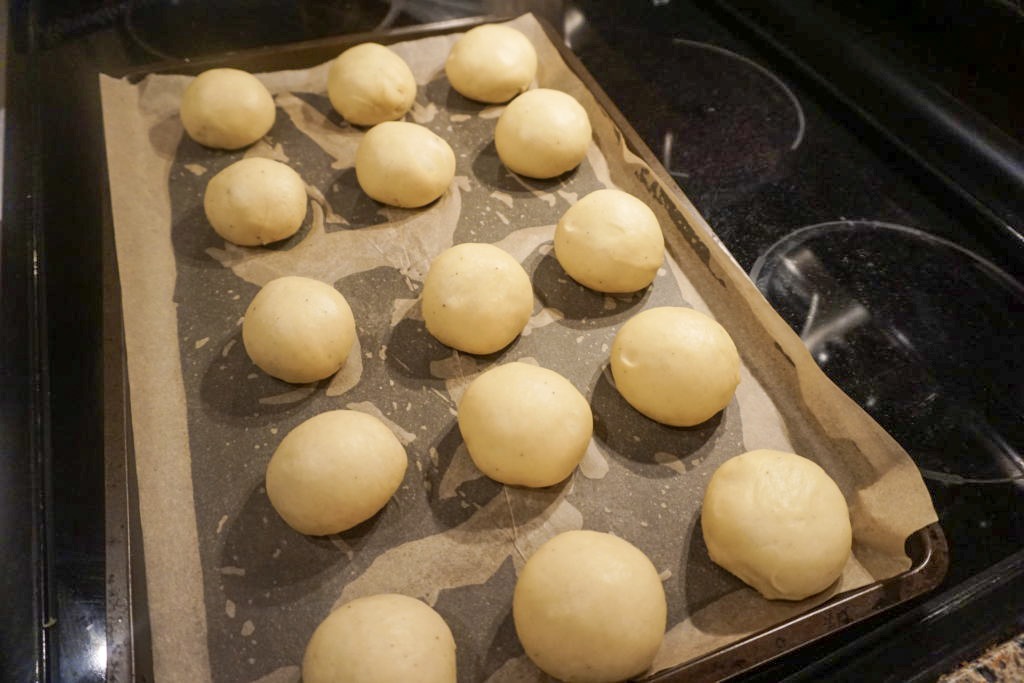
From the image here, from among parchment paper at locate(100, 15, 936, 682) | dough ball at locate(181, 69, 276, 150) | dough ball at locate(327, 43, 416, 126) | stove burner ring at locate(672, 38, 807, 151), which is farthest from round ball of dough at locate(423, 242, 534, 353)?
stove burner ring at locate(672, 38, 807, 151)

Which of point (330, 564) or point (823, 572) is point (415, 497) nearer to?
point (330, 564)

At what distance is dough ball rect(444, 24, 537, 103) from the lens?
7.48 ft

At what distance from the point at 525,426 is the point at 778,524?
546 mm

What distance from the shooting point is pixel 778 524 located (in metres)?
1.36

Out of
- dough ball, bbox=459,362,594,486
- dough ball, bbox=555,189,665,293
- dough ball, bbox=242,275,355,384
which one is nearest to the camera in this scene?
dough ball, bbox=459,362,594,486

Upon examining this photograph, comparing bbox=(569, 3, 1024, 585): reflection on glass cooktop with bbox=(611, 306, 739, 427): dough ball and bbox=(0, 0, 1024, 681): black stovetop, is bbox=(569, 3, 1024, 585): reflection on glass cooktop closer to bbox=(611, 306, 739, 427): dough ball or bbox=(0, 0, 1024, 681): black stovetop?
bbox=(0, 0, 1024, 681): black stovetop

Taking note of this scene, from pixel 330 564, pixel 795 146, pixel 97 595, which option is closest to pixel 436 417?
pixel 330 564

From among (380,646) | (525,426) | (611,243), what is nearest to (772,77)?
(611,243)

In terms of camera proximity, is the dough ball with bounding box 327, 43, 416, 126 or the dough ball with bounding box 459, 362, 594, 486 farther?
the dough ball with bounding box 327, 43, 416, 126

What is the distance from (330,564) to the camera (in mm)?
1439

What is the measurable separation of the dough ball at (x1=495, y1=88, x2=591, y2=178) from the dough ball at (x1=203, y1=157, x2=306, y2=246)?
25.5 inches

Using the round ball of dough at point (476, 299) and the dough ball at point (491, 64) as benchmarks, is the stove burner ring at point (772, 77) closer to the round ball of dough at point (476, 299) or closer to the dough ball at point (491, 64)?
the dough ball at point (491, 64)

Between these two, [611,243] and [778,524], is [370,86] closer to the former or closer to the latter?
[611,243]

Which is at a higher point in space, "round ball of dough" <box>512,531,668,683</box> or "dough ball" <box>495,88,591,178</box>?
"dough ball" <box>495,88,591,178</box>
